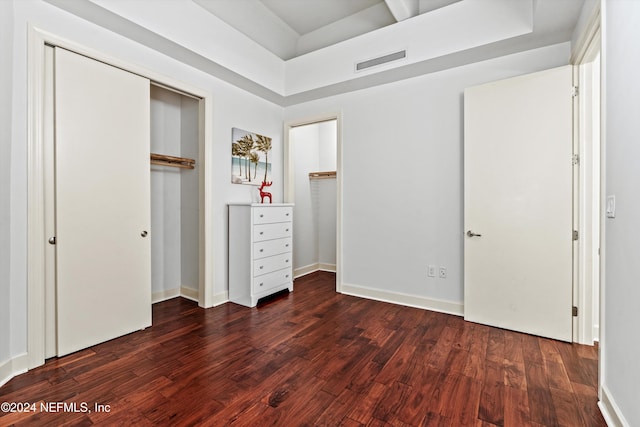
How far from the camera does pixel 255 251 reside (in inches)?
129

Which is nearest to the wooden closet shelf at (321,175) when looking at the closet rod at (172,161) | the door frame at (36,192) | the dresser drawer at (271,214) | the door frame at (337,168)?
the door frame at (337,168)

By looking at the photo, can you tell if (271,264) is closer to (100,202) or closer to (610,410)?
(100,202)

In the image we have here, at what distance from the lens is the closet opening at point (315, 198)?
15.6 feet

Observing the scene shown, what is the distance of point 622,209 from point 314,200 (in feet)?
13.2

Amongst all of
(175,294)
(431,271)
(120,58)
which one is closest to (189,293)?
(175,294)

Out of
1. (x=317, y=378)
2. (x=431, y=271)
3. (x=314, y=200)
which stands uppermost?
(x=314, y=200)

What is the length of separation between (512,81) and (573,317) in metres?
2.09

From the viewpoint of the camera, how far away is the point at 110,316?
2.44m

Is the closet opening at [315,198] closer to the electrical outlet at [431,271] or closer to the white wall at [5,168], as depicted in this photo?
the electrical outlet at [431,271]

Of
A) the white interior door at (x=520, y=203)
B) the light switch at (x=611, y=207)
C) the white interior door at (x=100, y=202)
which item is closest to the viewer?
the light switch at (x=611, y=207)

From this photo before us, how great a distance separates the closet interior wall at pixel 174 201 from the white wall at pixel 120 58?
301 millimetres

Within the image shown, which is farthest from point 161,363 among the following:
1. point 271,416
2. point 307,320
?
point 307,320

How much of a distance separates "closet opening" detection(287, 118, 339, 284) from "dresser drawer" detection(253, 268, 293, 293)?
87 centimetres

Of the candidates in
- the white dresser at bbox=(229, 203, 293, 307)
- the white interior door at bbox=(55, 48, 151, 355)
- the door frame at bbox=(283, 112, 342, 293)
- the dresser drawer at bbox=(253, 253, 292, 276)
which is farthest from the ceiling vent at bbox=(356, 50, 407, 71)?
the dresser drawer at bbox=(253, 253, 292, 276)
